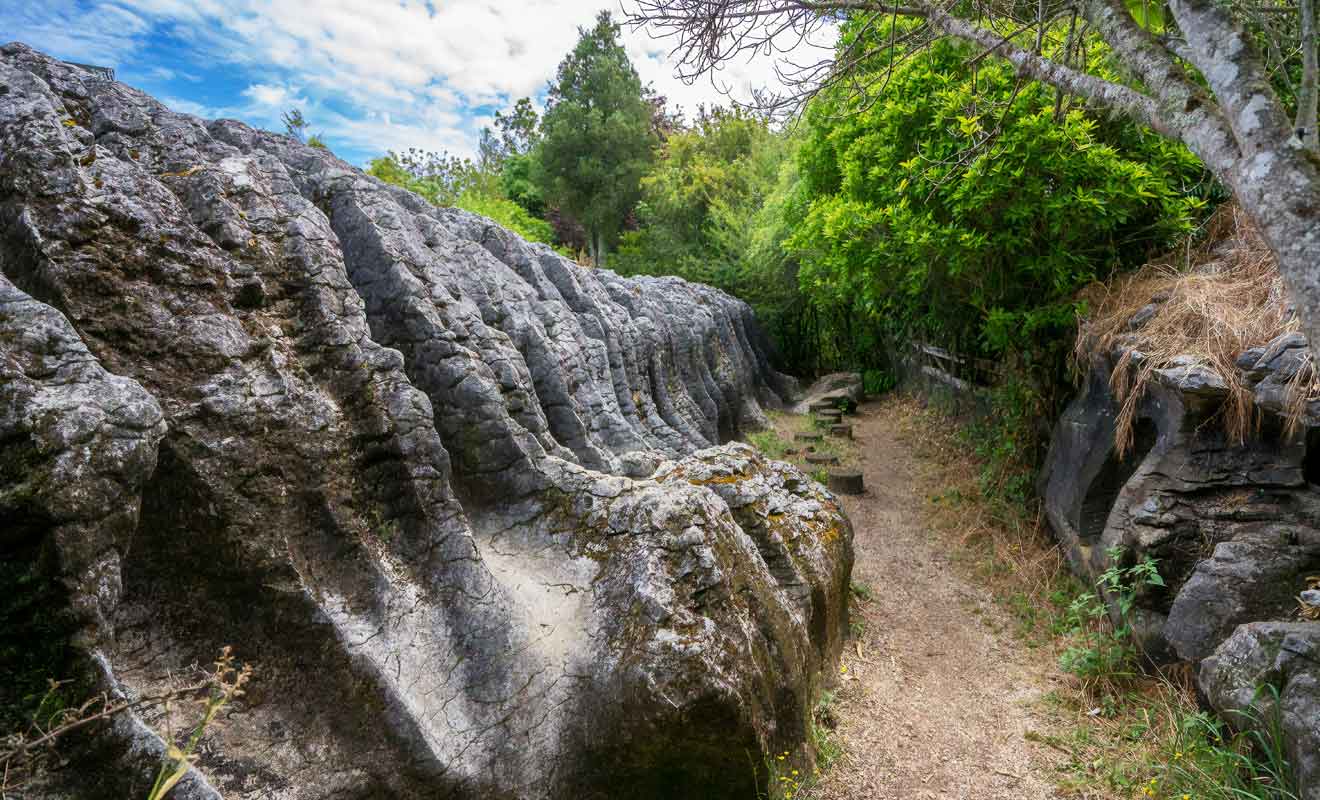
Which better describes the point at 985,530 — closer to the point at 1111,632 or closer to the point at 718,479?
the point at 1111,632

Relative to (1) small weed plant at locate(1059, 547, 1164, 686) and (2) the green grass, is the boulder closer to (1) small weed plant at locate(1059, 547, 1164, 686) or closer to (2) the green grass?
(2) the green grass

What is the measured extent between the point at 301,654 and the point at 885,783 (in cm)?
300

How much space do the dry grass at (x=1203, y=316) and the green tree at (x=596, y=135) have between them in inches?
911

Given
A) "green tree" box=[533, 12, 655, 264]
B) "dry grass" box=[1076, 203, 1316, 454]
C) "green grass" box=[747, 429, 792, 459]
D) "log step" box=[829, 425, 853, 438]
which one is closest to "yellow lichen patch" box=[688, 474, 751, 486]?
"dry grass" box=[1076, 203, 1316, 454]

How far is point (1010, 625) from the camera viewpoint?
5.50 metres

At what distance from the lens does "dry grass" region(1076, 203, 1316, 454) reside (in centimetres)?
437

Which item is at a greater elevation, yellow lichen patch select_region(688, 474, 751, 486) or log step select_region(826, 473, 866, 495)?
yellow lichen patch select_region(688, 474, 751, 486)

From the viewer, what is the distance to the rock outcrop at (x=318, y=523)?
2.25 metres

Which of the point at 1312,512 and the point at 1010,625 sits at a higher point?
the point at 1312,512

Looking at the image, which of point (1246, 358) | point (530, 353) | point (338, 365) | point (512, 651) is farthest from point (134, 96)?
point (1246, 358)

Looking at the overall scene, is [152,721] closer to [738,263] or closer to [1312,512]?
[1312,512]

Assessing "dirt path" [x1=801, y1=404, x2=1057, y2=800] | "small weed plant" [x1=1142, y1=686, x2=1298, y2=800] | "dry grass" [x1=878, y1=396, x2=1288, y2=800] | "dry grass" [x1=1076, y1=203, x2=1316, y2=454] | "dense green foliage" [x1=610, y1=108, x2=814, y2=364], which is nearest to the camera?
"small weed plant" [x1=1142, y1=686, x2=1298, y2=800]

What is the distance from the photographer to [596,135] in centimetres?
2731

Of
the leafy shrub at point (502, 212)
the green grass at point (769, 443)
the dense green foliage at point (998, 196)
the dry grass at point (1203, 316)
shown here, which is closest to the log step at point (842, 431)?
the green grass at point (769, 443)
